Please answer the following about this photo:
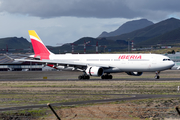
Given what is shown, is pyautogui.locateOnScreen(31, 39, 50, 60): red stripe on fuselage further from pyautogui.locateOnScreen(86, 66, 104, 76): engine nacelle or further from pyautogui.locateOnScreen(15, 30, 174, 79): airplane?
pyautogui.locateOnScreen(86, 66, 104, 76): engine nacelle

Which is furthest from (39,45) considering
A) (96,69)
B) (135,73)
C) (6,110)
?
(6,110)

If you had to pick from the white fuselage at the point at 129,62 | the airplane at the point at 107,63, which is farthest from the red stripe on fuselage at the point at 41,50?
Result: the white fuselage at the point at 129,62

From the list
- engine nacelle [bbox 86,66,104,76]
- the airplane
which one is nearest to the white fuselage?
the airplane

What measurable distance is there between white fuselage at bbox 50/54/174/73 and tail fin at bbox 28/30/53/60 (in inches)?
365

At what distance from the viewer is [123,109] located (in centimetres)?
2284

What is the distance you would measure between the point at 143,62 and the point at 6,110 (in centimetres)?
3535

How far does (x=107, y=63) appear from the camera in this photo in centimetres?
5894

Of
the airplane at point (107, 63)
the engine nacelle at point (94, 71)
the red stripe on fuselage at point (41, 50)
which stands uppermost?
the red stripe on fuselage at point (41, 50)

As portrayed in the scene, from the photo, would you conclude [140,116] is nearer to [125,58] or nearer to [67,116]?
[67,116]

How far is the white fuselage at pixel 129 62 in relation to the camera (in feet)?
178

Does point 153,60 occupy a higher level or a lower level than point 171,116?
higher

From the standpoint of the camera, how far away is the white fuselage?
178ft

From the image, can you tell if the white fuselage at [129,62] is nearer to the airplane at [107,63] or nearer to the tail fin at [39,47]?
the airplane at [107,63]

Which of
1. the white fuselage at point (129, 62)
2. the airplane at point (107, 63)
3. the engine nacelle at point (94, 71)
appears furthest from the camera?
the engine nacelle at point (94, 71)
